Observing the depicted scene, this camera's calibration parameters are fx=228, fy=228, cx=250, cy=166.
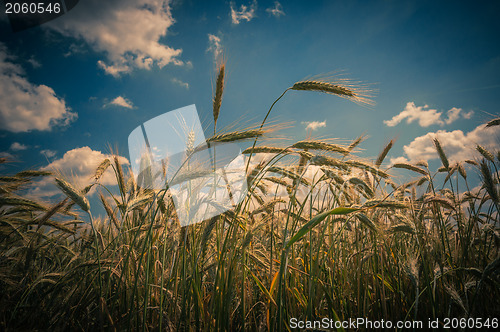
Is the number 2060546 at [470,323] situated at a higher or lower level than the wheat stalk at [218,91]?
lower

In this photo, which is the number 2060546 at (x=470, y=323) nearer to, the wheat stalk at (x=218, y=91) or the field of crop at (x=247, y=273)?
the field of crop at (x=247, y=273)

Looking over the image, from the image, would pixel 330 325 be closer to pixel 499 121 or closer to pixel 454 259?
pixel 454 259

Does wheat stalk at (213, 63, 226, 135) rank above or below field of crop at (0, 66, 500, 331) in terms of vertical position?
above

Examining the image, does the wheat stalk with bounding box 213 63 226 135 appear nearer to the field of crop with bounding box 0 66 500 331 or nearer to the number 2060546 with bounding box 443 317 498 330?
the field of crop with bounding box 0 66 500 331

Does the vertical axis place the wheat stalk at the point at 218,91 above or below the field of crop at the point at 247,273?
above

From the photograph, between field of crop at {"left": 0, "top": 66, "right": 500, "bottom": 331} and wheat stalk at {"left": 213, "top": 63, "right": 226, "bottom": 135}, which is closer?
field of crop at {"left": 0, "top": 66, "right": 500, "bottom": 331}

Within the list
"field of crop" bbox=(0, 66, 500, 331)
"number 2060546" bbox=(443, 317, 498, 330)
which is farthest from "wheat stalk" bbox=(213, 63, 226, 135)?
"number 2060546" bbox=(443, 317, 498, 330)

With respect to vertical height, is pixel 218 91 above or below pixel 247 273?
above

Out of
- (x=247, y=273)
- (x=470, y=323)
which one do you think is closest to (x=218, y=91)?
(x=247, y=273)

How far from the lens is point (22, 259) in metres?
3.08

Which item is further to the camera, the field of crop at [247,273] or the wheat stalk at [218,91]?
the wheat stalk at [218,91]

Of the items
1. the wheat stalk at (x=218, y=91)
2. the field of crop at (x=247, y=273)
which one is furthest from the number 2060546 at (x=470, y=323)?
Answer: the wheat stalk at (x=218, y=91)

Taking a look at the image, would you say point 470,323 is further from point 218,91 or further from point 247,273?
point 218,91

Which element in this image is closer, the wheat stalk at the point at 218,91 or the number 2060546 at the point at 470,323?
the number 2060546 at the point at 470,323
